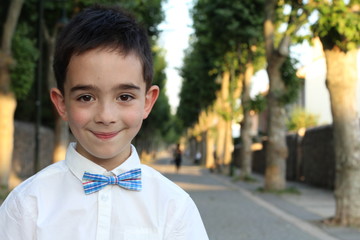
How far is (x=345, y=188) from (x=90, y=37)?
9498 millimetres

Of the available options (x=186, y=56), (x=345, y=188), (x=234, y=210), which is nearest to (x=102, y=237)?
(x=345, y=188)

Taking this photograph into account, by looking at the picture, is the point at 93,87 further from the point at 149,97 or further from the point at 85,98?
the point at 149,97

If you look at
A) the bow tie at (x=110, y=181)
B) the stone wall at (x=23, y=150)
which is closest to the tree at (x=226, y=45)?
the stone wall at (x=23, y=150)

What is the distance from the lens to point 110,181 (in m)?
2.20

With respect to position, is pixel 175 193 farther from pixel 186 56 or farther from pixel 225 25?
Answer: pixel 186 56

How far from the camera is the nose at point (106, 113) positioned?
2.16 m

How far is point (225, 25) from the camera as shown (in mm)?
27031

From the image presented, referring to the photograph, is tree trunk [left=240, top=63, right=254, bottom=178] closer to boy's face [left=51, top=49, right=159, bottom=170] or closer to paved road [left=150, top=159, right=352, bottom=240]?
paved road [left=150, top=159, right=352, bottom=240]

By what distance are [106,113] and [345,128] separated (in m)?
9.46

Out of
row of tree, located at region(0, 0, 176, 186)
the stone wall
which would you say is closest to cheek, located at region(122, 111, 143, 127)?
row of tree, located at region(0, 0, 176, 186)

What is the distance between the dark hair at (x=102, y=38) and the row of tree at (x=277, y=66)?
8.71 m

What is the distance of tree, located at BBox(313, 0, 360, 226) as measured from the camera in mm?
10778

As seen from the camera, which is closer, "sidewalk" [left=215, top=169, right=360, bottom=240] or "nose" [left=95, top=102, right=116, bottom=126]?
"nose" [left=95, top=102, right=116, bottom=126]

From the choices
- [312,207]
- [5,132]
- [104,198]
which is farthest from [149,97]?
[5,132]
